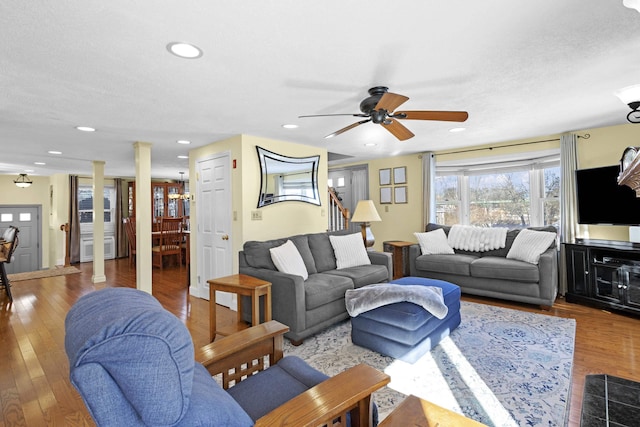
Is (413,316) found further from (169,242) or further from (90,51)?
(169,242)

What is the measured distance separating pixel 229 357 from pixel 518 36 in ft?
7.56

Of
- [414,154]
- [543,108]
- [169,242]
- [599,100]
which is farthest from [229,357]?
[169,242]

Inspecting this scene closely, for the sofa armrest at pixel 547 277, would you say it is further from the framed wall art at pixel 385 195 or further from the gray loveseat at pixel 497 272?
the framed wall art at pixel 385 195

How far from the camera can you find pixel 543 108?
10.2 feet

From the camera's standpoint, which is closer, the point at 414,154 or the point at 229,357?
the point at 229,357

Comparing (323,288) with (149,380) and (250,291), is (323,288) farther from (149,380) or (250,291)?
(149,380)

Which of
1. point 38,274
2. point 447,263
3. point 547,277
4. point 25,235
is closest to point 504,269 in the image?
point 547,277

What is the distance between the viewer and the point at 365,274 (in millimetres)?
3645

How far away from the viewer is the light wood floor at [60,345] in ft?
6.61

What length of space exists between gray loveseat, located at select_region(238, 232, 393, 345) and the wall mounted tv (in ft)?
8.41

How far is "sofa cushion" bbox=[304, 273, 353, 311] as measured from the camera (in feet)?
9.71

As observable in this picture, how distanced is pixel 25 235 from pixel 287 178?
26.2 ft

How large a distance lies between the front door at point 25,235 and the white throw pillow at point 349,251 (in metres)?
8.42

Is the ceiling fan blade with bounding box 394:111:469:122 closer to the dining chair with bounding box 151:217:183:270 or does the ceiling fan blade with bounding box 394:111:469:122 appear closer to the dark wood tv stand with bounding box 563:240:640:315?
the dark wood tv stand with bounding box 563:240:640:315
